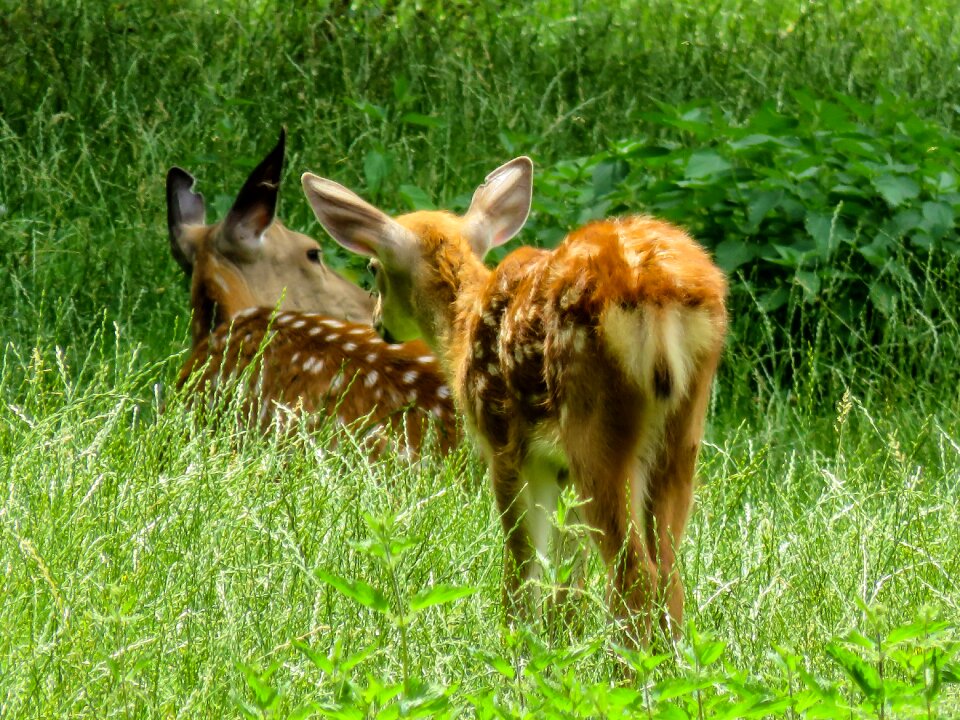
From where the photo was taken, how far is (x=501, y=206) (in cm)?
553

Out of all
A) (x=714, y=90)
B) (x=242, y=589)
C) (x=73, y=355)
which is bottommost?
(x=714, y=90)

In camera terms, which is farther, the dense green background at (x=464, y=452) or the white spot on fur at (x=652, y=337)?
the white spot on fur at (x=652, y=337)

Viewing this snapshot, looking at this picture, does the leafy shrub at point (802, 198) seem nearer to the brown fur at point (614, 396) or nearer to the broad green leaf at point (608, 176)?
the broad green leaf at point (608, 176)

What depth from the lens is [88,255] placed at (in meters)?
7.33

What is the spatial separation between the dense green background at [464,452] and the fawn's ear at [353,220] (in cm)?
68

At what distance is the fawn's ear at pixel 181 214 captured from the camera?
23.3ft

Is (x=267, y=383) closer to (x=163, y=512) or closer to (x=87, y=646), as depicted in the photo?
(x=163, y=512)

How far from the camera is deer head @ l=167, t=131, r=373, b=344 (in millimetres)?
6844

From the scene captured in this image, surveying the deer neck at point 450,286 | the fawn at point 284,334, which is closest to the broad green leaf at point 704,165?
the fawn at point 284,334

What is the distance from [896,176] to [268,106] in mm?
3553

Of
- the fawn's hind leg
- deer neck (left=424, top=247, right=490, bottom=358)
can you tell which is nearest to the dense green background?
the fawn's hind leg

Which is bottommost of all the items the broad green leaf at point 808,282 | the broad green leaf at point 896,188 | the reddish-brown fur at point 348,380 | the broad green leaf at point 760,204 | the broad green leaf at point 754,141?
the broad green leaf at point 808,282

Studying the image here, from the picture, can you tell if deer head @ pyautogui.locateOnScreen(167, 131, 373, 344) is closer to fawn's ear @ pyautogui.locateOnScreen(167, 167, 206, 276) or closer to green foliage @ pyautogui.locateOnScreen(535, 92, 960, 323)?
fawn's ear @ pyautogui.locateOnScreen(167, 167, 206, 276)

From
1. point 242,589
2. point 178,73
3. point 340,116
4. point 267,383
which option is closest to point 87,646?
point 242,589
